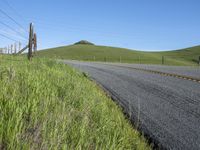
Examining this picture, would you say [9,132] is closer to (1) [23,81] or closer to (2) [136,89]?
(1) [23,81]

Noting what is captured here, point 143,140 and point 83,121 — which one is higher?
point 83,121

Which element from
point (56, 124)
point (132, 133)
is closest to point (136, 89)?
point (132, 133)

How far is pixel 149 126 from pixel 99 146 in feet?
8.26

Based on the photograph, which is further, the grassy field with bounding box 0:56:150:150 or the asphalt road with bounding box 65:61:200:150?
the asphalt road with bounding box 65:61:200:150

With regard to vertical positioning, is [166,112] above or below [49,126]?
below

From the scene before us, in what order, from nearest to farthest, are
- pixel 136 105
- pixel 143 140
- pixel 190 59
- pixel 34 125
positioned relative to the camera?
pixel 34 125
pixel 143 140
pixel 136 105
pixel 190 59

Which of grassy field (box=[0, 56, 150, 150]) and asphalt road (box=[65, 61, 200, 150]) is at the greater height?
grassy field (box=[0, 56, 150, 150])

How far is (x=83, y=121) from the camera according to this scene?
4508 mm

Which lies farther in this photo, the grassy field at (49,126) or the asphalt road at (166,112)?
the asphalt road at (166,112)

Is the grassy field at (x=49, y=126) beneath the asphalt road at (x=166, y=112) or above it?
above

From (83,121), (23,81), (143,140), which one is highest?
(23,81)

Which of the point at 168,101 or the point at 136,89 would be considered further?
the point at 136,89

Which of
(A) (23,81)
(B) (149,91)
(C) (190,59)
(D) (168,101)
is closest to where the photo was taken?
(A) (23,81)

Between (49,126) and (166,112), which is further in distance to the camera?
(166,112)
